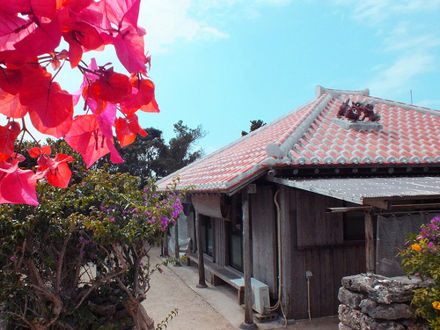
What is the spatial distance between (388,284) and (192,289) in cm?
547

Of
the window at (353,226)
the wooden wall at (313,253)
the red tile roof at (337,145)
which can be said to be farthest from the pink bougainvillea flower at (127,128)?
the window at (353,226)

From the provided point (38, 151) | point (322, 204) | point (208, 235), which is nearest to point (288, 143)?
point (322, 204)

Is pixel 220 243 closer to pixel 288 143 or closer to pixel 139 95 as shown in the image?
pixel 288 143

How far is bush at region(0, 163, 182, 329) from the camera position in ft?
12.0

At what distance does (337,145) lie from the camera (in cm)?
694

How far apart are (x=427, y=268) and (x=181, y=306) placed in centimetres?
511

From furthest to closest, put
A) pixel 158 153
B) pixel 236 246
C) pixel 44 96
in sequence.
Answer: pixel 158 153 → pixel 236 246 → pixel 44 96

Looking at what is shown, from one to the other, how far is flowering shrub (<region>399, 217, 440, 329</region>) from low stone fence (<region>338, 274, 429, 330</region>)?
18cm

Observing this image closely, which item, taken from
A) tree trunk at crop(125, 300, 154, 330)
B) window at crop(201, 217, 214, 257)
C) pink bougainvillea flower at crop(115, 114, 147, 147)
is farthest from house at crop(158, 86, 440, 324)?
pink bougainvillea flower at crop(115, 114, 147, 147)

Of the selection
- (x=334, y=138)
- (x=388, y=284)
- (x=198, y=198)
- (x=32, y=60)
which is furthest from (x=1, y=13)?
(x=198, y=198)

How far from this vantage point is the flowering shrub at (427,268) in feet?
12.6

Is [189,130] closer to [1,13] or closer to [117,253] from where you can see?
[117,253]

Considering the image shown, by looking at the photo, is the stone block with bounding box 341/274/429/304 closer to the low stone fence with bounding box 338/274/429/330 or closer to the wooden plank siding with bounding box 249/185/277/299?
the low stone fence with bounding box 338/274/429/330

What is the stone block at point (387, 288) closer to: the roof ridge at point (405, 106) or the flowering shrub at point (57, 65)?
the flowering shrub at point (57, 65)
